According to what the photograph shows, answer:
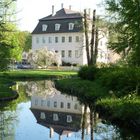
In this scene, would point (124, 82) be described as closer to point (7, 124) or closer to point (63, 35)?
point (7, 124)

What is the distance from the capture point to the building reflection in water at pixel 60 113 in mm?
18223

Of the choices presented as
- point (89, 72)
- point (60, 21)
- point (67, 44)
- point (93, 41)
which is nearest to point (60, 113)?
point (89, 72)

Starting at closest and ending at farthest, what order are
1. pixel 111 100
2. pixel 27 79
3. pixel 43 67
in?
1. pixel 111 100
2. pixel 27 79
3. pixel 43 67

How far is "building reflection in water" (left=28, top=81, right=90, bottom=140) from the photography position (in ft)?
59.8

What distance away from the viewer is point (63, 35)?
285ft

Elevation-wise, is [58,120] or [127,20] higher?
[127,20]

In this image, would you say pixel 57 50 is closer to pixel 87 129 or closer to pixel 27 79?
pixel 27 79

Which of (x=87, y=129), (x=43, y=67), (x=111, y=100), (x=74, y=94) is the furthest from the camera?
(x=43, y=67)

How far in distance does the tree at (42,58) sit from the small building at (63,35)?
9.38 meters

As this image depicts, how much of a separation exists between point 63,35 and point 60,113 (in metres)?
64.1

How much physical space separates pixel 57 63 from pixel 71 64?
25.6 ft

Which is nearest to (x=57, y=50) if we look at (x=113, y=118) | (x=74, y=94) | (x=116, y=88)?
(x=74, y=94)

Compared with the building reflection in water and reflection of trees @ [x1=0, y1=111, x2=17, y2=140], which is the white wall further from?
reflection of trees @ [x1=0, y1=111, x2=17, y2=140]

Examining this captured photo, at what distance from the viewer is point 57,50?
292ft
